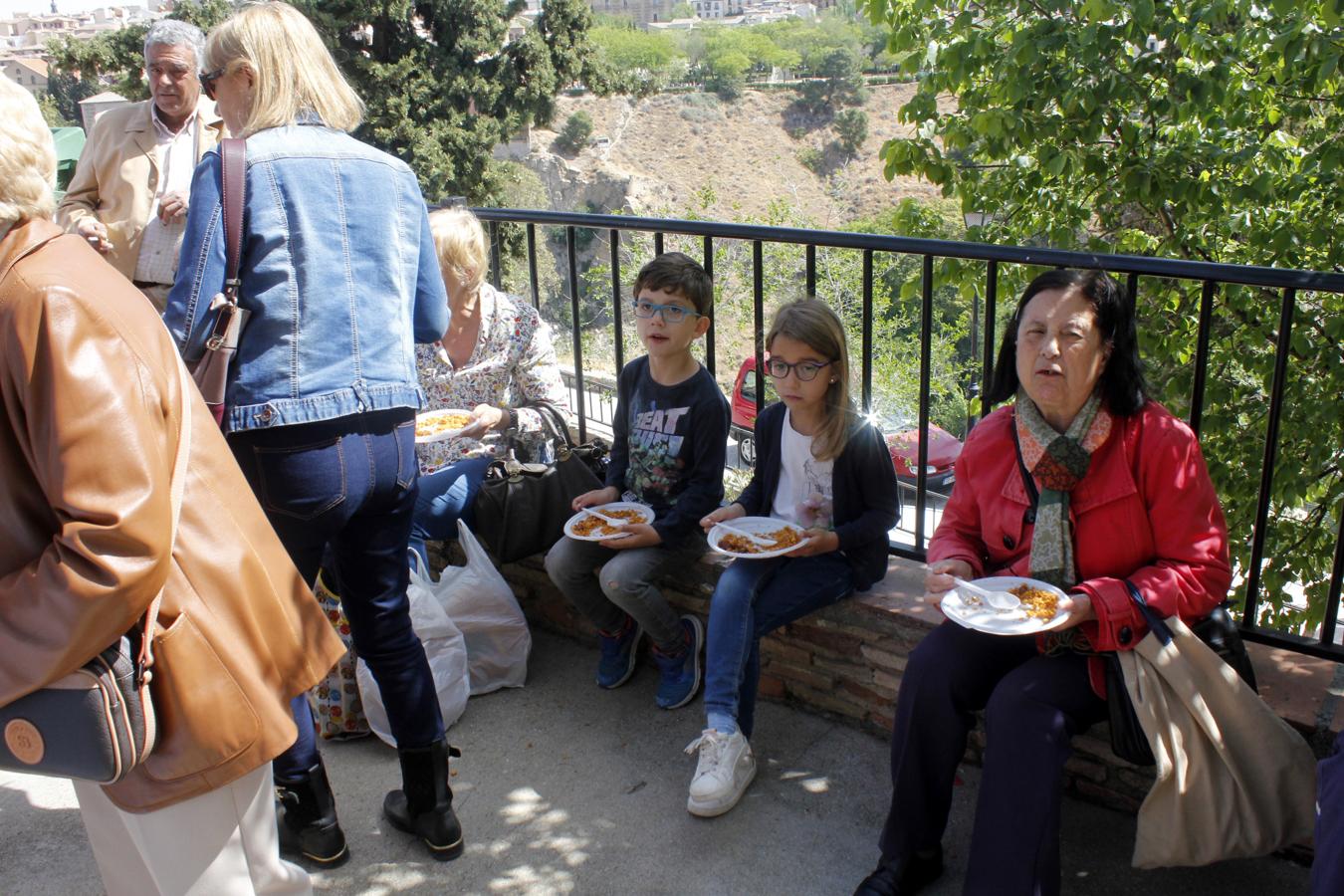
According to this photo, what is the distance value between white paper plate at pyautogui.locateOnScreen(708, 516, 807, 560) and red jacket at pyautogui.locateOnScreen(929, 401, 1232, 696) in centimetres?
64

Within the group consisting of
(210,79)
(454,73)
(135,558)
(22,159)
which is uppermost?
(454,73)

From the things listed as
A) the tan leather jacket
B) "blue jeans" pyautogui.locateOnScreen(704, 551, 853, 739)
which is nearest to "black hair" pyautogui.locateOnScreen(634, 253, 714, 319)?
"blue jeans" pyautogui.locateOnScreen(704, 551, 853, 739)

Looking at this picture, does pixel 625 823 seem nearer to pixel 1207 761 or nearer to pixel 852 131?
pixel 1207 761

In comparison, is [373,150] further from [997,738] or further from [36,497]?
[997,738]

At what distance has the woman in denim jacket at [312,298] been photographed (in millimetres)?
2312

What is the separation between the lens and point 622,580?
336cm

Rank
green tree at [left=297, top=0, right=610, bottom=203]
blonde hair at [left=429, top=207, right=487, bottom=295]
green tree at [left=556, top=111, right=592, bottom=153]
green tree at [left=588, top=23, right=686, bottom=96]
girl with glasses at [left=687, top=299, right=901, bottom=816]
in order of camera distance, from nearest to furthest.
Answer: girl with glasses at [left=687, top=299, right=901, bottom=816]
blonde hair at [left=429, top=207, right=487, bottom=295]
green tree at [left=297, top=0, right=610, bottom=203]
green tree at [left=556, top=111, right=592, bottom=153]
green tree at [left=588, top=23, right=686, bottom=96]

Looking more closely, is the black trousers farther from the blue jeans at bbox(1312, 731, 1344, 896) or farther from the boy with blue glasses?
the boy with blue glasses

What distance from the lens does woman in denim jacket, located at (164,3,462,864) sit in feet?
7.59

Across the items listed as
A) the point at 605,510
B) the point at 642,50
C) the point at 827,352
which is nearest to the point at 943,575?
the point at 827,352

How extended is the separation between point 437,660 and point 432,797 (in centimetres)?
62

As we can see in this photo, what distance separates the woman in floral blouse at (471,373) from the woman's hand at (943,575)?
1742mm

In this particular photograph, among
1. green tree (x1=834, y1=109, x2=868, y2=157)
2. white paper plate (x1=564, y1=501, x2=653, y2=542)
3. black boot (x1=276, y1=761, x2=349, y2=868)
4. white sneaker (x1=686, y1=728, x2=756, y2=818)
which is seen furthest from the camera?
green tree (x1=834, y1=109, x2=868, y2=157)

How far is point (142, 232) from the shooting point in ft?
13.9
